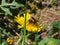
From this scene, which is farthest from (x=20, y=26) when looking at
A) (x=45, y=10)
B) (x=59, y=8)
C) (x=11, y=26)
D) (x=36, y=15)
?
(x=59, y=8)

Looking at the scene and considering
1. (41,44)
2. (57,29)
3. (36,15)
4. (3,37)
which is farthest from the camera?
(36,15)

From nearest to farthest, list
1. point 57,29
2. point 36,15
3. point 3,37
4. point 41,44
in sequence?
point 41,44
point 3,37
point 57,29
point 36,15

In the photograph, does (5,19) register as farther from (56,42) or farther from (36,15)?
(56,42)

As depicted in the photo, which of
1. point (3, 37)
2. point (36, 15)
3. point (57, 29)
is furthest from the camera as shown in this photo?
point (36, 15)

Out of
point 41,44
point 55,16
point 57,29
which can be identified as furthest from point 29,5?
point 41,44

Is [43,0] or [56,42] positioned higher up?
[43,0]

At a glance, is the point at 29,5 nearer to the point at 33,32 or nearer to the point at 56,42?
the point at 33,32

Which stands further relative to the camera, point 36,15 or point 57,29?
point 36,15

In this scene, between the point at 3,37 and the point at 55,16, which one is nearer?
the point at 3,37

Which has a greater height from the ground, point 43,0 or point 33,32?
point 43,0
